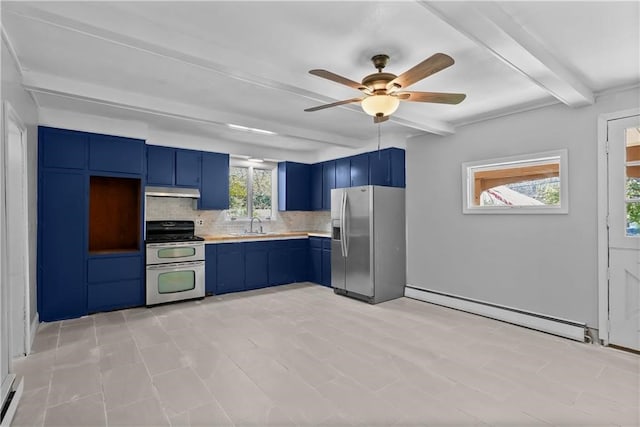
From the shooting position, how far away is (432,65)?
205 cm

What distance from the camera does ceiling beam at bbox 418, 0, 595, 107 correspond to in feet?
5.78

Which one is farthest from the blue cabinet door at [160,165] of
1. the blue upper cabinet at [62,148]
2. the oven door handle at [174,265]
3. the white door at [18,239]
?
the white door at [18,239]

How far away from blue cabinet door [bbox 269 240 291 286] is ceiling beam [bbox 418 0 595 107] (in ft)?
13.7

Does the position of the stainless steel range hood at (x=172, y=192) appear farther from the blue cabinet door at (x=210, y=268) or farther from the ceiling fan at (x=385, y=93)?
the ceiling fan at (x=385, y=93)

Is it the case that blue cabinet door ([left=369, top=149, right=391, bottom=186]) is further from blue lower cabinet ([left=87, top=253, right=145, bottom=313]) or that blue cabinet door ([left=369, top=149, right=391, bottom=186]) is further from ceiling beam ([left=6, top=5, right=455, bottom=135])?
blue lower cabinet ([left=87, top=253, right=145, bottom=313])

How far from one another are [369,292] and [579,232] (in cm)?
247

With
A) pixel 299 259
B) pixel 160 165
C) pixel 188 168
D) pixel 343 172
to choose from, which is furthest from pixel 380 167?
pixel 160 165

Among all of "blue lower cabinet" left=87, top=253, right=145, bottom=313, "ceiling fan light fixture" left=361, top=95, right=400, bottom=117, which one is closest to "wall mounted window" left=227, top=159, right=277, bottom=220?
"blue lower cabinet" left=87, top=253, right=145, bottom=313

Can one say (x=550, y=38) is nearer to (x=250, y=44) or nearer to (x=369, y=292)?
(x=250, y=44)

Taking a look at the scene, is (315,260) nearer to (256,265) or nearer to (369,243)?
(256,265)

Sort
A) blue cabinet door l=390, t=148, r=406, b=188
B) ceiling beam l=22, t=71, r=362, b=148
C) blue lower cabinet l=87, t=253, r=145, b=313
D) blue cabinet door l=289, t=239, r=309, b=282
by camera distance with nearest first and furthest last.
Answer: ceiling beam l=22, t=71, r=362, b=148
blue lower cabinet l=87, t=253, r=145, b=313
blue cabinet door l=390, t=148, r=406, b=188
blue cabinet door l=289, t=239, r=309, b=282

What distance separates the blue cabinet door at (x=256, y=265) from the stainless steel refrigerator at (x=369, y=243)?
117 cm

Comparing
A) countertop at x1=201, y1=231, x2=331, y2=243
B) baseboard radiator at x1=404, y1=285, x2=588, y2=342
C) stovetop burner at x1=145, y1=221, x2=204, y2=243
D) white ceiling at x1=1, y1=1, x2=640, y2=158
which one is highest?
white ceiling at x1=1, y1=1, x2=640, y2=158

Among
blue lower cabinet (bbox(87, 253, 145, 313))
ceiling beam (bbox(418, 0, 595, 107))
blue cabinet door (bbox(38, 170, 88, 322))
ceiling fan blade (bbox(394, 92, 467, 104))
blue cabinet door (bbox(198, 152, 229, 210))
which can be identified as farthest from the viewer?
blue cabinet door (bbox(198, 152, 229, 210))
